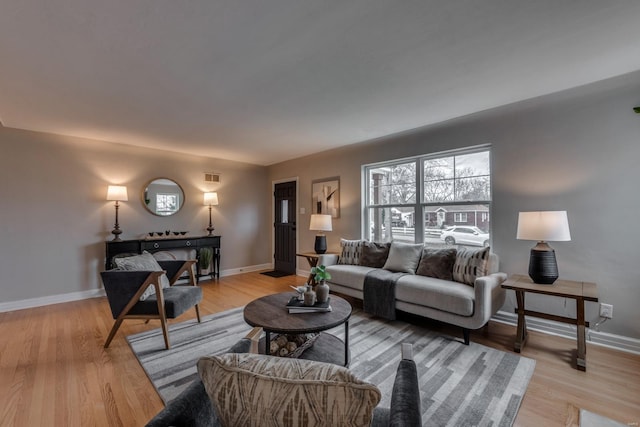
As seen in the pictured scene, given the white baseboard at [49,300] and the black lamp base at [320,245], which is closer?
the white baseboard at [49,300]

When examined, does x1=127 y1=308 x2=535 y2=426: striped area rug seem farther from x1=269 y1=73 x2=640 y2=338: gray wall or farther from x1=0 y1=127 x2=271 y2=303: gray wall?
x1=0 y1=127 x2=271 y2=303: gray wall

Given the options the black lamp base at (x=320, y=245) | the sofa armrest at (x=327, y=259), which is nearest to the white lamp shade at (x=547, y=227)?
the sofa armrest at (x=327, y=259)

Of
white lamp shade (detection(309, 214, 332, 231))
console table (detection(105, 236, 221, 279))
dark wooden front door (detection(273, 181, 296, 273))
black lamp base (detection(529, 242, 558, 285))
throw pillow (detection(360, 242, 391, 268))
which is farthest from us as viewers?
dark wooden front door (detection(273, 181, 296, 273))

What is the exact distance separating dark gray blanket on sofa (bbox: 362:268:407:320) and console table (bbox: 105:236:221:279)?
3101 mm

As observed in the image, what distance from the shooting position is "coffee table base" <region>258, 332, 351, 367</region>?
6.97 ft

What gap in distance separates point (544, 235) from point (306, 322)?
84.1 inches

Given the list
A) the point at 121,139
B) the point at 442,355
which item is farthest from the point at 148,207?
the point at 442,355

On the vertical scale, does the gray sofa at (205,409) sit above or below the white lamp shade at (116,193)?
below

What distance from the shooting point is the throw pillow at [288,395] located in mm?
606

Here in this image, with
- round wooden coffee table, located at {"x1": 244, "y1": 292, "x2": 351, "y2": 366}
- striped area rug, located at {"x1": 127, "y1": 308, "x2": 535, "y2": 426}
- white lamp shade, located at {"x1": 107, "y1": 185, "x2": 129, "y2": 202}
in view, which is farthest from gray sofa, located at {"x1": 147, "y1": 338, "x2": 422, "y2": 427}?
white lamp shade, located at {"x1": 107, "y1": 185, "x2": 129, "y2": 202}

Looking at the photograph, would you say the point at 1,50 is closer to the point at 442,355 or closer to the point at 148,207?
the point at 148,207

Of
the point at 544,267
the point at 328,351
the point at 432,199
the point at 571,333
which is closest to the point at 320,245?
the point at 432,199

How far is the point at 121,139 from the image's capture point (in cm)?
405

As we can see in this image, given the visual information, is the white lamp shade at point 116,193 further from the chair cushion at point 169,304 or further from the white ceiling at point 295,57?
the chair cushion at point 169,304
